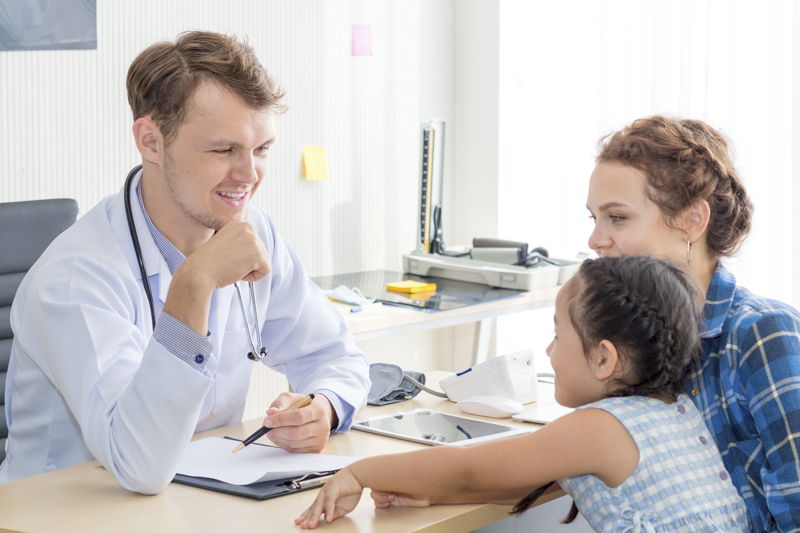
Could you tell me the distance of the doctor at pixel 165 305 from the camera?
1250mm

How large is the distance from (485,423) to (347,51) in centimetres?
183

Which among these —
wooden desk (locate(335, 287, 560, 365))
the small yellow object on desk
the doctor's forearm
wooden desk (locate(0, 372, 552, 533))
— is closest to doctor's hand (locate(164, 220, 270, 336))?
the doctor's forearm

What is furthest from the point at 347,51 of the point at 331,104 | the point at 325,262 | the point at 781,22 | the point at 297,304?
the point at 297,304

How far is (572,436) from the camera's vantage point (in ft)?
3.85

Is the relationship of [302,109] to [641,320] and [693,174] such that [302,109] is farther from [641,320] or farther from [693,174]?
[641,320]

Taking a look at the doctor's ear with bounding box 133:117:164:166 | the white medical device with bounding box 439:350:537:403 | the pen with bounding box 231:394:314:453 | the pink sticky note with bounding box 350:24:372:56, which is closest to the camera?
the pen with bounding box 231:394:314:453

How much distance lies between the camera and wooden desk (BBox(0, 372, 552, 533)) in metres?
1.14

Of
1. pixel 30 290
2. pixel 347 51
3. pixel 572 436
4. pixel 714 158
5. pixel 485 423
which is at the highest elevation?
pixel 347 51

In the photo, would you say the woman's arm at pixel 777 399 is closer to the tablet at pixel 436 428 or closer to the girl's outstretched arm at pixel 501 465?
the girl's outstretched arm at pixel 501 465

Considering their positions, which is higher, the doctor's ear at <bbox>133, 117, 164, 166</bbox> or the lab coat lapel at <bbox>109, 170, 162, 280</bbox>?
the doctor's ear at <bbox>133, 117, 164, 166</bbox>

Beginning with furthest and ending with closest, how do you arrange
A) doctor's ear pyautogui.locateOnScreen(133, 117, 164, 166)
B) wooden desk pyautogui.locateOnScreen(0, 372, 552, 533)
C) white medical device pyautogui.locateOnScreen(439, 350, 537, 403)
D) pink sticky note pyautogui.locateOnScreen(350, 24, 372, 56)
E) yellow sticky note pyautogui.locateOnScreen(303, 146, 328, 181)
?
1. pink sticky note pyautogui.locateOnScreen(350, 24, 372, 56)
2. yellow sticky note pyautogui.locateOnScreen(303, 146, 328, 181)
3. white medical device pyautogui.locateOnScreen(439, 350, 537, 403)
4. doctor's ear pyautogui.locateOnScreen(133, 117, 164, 166)
5. wooden desk pyautogui.locateOnScreen(0, 372, 552, 533)

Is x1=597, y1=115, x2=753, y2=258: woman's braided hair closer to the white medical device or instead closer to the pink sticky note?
the white medical device

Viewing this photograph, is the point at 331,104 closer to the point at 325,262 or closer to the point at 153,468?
the point at 325,262

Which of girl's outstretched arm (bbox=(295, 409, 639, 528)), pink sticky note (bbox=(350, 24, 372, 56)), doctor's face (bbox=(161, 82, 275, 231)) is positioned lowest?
girl's outstretched arm (bbox=(295, 409, 639, 528))
